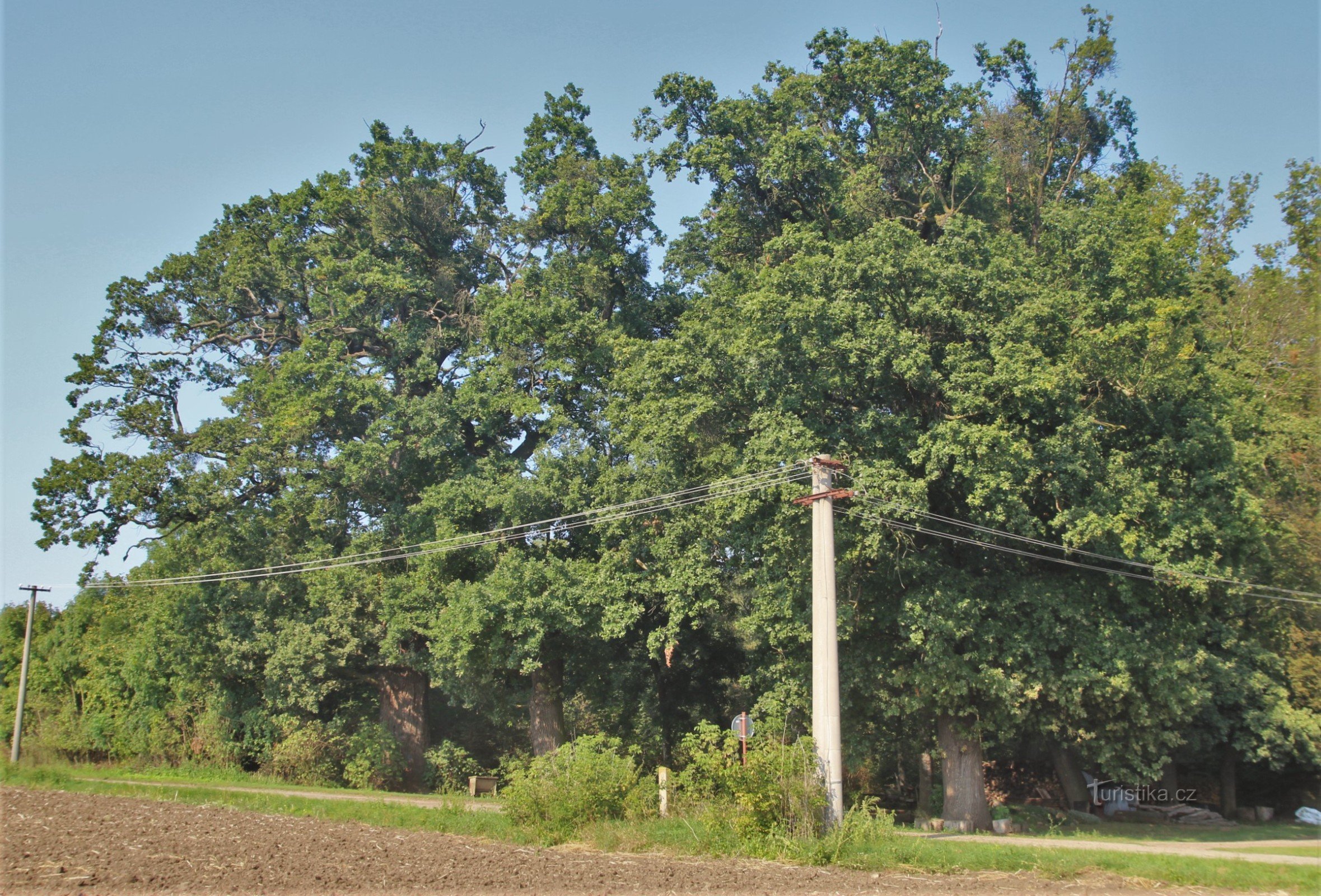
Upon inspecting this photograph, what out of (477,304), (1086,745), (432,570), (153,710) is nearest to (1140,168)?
(1086,745)

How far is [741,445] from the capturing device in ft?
80.6

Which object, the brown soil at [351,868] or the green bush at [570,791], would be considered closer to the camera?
the brown soil at [351,868]

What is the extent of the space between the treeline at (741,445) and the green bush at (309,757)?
0.45ft

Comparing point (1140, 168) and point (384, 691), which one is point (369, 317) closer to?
point (384, 691)

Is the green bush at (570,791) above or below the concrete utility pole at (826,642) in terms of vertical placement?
below

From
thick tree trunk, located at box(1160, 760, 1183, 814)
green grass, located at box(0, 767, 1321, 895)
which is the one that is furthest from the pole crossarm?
thick tree trunk, located at box(1160, 760, 1183, 814)

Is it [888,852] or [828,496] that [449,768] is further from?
[888,852]

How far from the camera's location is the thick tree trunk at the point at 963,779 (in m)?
21.4

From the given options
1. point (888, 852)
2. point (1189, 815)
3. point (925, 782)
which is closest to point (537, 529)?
point (925, 782)

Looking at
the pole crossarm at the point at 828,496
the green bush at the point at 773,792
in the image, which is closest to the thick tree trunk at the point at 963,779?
the green bush at the point at 773,792

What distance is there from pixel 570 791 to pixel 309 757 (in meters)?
15.7

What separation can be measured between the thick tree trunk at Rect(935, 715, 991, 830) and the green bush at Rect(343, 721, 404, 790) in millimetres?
17393

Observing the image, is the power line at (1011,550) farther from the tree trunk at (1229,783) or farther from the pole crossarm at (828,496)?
the tree trunk at (1229,783)

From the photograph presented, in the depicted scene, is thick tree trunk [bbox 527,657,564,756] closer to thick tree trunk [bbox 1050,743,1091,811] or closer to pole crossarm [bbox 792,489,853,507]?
pole crossarm [bbox 792,489,853,507]
